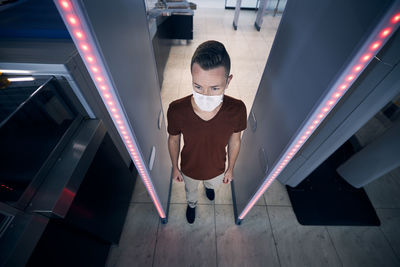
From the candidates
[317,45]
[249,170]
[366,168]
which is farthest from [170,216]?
[366,168]

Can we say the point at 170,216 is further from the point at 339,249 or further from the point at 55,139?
the point at 339,249

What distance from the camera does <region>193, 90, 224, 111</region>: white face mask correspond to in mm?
949

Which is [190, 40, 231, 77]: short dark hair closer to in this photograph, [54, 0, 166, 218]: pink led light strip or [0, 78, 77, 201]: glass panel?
[54, 0, 166, 218]: pink led light strip

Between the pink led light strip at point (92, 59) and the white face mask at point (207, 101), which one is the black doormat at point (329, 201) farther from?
the pink led light strip at point (92, 59)

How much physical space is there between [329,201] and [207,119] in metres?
2.02

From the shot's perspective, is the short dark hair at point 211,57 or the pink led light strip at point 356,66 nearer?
the pink led light strip at point 356,66

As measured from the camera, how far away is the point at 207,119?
1085 millimetres

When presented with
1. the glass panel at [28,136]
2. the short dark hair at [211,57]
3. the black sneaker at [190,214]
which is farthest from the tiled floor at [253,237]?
the short dark hair at [211,57]

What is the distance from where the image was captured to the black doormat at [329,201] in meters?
1.90

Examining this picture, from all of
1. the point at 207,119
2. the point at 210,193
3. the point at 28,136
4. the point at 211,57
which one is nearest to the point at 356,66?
the point at 211,57

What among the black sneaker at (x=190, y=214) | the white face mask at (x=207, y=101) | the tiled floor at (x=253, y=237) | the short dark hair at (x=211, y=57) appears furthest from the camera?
the black sneaker at (x=190, y=214)

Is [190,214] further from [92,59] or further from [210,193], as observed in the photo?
[92,59]

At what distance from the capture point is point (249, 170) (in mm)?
1540

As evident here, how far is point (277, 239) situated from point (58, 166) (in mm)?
2062
